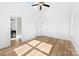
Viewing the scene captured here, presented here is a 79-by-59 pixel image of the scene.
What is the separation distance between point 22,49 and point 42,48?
0.80 ft

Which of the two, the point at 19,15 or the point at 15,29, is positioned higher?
the point at 19,15

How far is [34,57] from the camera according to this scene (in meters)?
1.34

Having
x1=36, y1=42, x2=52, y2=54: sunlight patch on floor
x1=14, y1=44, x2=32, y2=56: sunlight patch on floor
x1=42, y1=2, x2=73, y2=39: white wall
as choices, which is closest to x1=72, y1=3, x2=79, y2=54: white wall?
x1=42, y1=2, x2=73, y2=39: white wall

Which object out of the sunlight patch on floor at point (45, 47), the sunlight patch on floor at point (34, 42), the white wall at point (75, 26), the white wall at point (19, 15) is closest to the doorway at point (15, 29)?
the white wall at point (19, 15)

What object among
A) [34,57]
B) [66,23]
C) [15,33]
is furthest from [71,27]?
[15,33]

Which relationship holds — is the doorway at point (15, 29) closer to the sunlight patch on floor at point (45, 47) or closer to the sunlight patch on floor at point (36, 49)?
the sunlight patch on floor at point (36, 49)

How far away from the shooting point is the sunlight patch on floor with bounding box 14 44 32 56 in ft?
4.35

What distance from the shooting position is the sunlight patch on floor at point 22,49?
4.35 feet

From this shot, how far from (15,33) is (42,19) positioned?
372mm

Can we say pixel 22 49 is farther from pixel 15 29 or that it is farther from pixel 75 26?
pixel 75 26

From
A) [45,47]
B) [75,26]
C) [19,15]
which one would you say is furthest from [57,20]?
[19,15]

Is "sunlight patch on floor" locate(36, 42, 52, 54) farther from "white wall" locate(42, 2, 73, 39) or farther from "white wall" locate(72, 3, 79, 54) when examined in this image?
"white wall" locate(72, 3, 79, 54)

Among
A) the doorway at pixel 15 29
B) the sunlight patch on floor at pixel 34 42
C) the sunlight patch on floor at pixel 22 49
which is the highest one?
the doorway at pixel 15 29

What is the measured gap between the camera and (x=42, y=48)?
4.41 feet
